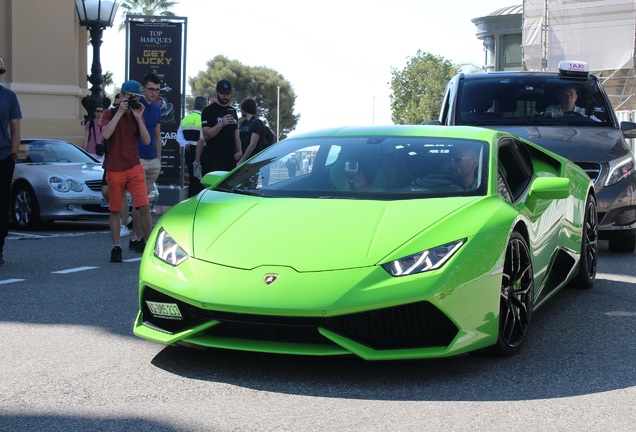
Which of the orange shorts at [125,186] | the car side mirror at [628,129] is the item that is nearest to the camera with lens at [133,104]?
the orange shorts at [125,186]

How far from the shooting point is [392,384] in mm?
4633

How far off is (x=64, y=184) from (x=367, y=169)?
28.4 ft

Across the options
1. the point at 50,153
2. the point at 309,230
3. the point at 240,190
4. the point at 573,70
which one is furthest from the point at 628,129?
the point at 50,153

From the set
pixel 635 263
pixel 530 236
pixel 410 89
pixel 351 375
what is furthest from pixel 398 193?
pixel 410 89

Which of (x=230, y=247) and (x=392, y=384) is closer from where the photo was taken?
(x=392, y=384)

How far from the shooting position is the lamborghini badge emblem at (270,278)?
469 centimetres

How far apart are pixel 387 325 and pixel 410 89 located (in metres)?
102

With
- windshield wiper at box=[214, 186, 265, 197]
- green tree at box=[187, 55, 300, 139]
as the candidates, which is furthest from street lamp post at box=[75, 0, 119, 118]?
green tree at box=[187, 55, 300, 139]

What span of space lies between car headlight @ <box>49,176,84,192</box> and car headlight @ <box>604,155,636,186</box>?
701 centimetres

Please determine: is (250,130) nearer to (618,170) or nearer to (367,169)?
(618,170)

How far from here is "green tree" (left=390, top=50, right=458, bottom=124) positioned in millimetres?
100812

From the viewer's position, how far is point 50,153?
14812 mm

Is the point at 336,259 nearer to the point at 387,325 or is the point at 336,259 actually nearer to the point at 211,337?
the point at 387,325

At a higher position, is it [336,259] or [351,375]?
Result: [336,259]
